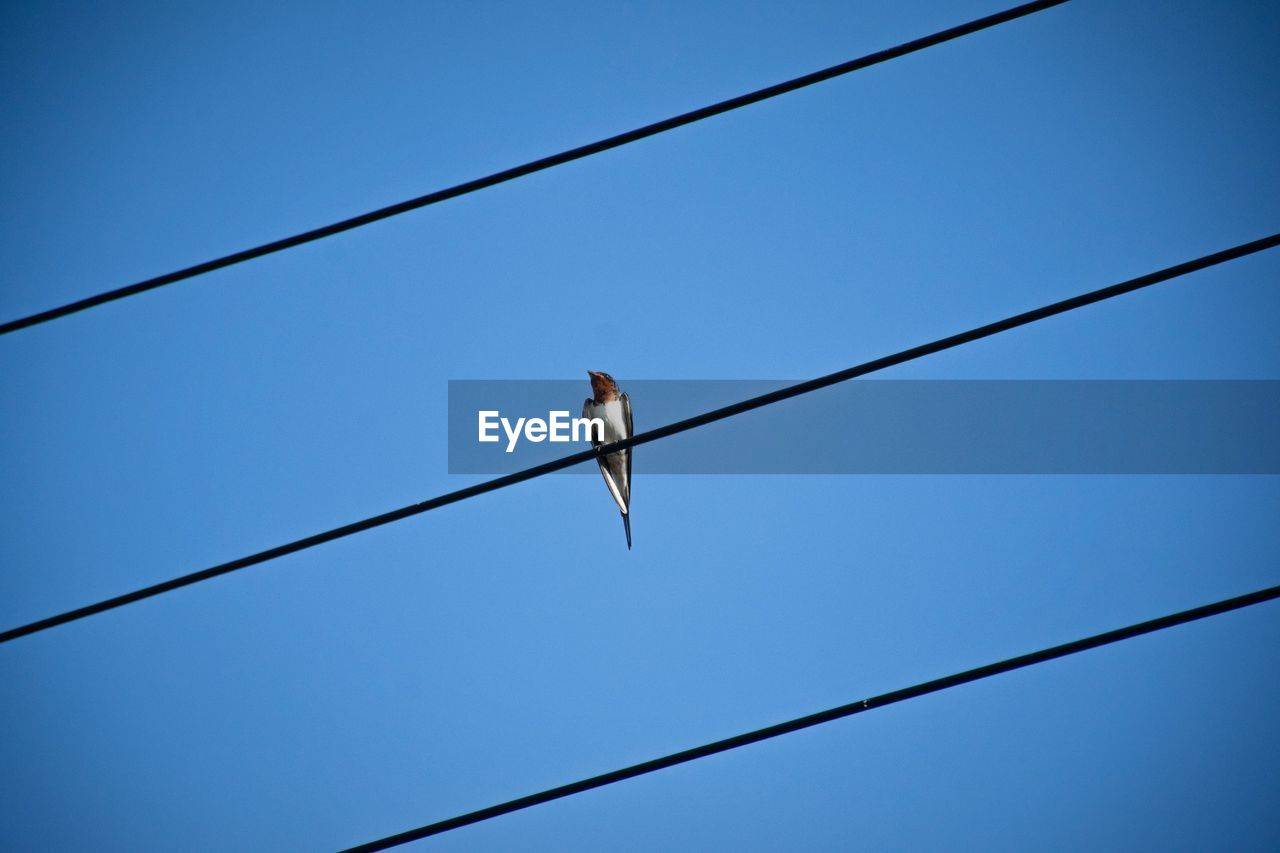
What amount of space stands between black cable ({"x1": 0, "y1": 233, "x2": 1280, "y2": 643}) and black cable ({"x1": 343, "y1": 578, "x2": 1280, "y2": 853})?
2.69 ft

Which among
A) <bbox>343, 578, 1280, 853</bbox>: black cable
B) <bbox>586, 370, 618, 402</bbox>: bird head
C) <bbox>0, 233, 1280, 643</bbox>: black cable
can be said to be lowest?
<bbox>343, 578, 1280, 853</bbox>: black cable

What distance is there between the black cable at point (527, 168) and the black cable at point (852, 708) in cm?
170

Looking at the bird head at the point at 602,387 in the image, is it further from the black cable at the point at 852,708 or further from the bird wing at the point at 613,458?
the black cable at the point at 852,708

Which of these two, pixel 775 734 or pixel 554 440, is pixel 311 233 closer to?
pixel 775 734

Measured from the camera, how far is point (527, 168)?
2.53m

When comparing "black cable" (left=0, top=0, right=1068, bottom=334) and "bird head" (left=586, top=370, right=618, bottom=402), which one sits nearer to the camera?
"black cable" (left=0, top=0, right=1068, bottom=334)

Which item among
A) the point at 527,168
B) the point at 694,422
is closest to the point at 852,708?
the point at 694,422

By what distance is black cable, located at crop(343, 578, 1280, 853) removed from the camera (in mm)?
2129

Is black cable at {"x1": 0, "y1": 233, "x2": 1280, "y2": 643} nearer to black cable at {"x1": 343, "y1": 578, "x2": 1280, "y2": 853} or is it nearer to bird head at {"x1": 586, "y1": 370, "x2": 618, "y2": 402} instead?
black cable at {"x1": 343, "y1": 578, "x2": 1280, "y2": 853}

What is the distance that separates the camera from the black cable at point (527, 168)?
2.47 meters

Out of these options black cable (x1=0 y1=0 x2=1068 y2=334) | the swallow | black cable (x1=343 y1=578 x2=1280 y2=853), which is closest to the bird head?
the swallow

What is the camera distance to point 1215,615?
212 centimetres

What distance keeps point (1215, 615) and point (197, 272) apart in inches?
116

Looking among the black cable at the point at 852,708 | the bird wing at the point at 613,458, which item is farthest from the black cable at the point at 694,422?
the bird wing at the point at 613,458
